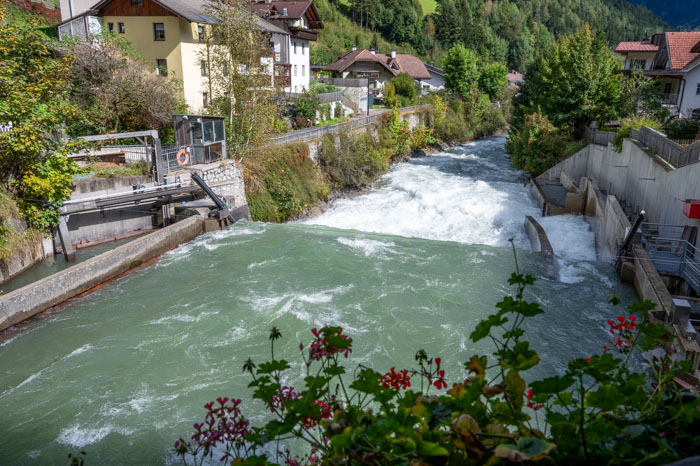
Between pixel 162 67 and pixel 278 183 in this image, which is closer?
pixel 278 183

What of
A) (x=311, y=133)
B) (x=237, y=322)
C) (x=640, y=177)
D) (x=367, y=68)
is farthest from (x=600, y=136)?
(x=367, y=68)

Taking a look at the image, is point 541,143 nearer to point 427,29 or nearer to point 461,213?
point 461,213

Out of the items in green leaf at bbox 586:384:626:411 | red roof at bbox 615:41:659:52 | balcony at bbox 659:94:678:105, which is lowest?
green leaf at bbox 586:384:626:411

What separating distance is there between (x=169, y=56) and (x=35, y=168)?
16.3m

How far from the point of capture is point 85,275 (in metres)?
13.3

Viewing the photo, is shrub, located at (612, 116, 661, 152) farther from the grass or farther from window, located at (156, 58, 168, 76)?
window, located at (156, 58, 168, 76)

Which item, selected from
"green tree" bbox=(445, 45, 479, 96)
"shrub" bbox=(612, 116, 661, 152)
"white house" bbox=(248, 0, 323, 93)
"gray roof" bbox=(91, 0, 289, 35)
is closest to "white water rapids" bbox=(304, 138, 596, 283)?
"shrub" bbox=(612, 116, 661, 152)

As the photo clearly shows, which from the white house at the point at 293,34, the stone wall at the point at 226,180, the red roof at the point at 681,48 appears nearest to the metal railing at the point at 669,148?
the stone wall at the point at 226,180

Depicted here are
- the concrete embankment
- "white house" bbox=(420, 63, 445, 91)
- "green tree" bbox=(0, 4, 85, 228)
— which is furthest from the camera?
"white house" bbox=(420, 63, 445, 91)

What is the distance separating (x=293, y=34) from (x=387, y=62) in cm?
2131

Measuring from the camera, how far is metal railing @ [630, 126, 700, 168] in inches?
551

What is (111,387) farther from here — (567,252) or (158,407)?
(567,252)

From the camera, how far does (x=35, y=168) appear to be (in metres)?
14.7

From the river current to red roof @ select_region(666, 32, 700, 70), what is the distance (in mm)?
20709
